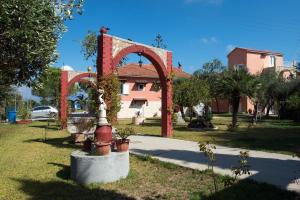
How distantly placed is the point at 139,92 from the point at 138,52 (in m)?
25.1

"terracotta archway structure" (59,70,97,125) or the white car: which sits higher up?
"terracotta archway structure" (59,70,97,125)

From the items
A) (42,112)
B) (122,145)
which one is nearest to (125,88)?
(42,112)

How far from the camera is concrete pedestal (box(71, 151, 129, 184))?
28.3ft

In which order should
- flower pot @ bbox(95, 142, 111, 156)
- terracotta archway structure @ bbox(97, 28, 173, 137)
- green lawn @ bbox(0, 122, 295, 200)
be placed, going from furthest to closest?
1. terracotta archway structure @ bbox(97, 28, 173, 137)
2. flower pot @ bbox(95, 142, 111, 156)
3. green lawn @ bbox(0, 122, 295, 200)

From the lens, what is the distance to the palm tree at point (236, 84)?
71.0 feet

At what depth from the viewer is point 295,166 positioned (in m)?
10.0

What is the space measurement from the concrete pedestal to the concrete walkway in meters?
2.33

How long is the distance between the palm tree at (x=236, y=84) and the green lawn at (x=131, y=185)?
38.7ft

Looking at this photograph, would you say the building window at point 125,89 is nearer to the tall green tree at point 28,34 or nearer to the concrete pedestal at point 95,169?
the tall green tree at point 28,34

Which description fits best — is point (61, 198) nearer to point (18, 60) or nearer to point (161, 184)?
point (161, 184)

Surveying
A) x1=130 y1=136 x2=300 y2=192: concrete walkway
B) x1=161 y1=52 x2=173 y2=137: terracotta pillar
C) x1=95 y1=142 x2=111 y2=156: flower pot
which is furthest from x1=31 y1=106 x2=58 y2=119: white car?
x1=95 y1=142 x2=111 y2=156: flower pot

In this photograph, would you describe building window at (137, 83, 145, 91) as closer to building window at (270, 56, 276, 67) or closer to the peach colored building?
the peach colored building

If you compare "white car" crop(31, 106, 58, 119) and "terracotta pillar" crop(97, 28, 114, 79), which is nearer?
"terracotta pillar" crop(97, 28, 114, 79)

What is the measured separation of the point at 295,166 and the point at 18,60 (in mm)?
9086
